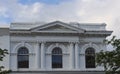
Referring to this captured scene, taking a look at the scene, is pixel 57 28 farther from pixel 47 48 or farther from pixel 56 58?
pixel 56 58

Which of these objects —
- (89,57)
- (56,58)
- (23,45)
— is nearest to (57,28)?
(56,58)

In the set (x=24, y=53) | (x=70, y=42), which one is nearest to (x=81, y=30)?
(x=70, y=42)

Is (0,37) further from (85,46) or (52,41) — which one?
(85,46)

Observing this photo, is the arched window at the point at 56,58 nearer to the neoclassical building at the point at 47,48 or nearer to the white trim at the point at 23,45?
the neoclassical building at the point at 47,48

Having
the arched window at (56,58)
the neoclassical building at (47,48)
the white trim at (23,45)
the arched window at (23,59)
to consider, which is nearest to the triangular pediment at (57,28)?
the neoclassical building at (47,48)

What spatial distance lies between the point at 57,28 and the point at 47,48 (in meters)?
2.60

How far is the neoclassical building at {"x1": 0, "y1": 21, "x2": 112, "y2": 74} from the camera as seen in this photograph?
51.9 meters

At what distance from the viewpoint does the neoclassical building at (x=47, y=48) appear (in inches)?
2045

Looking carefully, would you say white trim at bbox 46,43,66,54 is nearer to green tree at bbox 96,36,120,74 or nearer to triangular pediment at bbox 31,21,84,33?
triangular pediment at bbox 31,21,84,33

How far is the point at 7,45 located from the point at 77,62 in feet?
27.4

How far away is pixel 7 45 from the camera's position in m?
52.2

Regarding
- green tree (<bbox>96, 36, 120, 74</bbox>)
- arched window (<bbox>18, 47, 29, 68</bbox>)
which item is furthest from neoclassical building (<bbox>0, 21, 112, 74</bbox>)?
green tree (<bbox>96, 36, 120, 74</bbox>)

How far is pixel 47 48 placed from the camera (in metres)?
52.5

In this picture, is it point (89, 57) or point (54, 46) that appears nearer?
point (54, 46)
